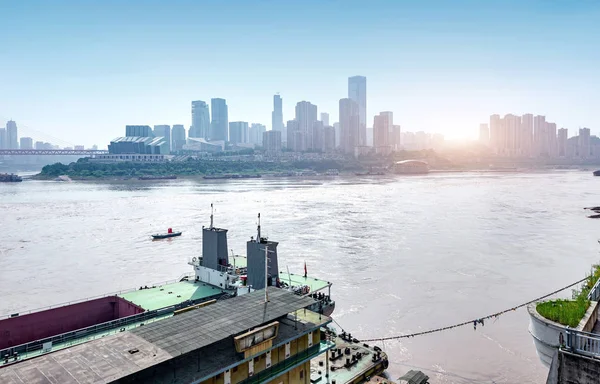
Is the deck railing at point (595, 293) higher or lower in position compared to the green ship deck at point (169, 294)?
higher

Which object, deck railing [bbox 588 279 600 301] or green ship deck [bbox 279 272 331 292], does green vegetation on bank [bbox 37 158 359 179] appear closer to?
green ship deck [bbox 279 272 331 292]

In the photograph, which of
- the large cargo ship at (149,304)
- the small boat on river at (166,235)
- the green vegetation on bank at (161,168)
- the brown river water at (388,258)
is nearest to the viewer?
the large cargo ship at (149,304)

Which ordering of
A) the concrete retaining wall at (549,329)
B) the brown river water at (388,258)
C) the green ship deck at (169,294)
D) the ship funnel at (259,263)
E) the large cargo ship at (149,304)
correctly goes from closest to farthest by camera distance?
1. the concrete retaining wall at (549,329)
2. the large cargo ship at (149,304)
3. the ship funnel at (259,263)
4. the green ship deck at (169,294)
5. the brown river water at (388,258)

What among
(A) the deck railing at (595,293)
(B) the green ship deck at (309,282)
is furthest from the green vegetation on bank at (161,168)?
(A) the deck railing at (595,293)

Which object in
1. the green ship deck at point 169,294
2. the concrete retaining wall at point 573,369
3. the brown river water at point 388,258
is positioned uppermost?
the concrete retaining wall at point 573,369

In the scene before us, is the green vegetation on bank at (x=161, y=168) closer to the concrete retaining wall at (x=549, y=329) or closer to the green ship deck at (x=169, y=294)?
the green ship deck at (x=169, y=294)

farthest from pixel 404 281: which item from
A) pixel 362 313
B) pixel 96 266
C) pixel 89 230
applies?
pixel 89 230

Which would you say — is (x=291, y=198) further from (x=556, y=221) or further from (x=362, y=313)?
(x=362, y=313)

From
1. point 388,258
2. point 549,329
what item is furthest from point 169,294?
point 388,258
